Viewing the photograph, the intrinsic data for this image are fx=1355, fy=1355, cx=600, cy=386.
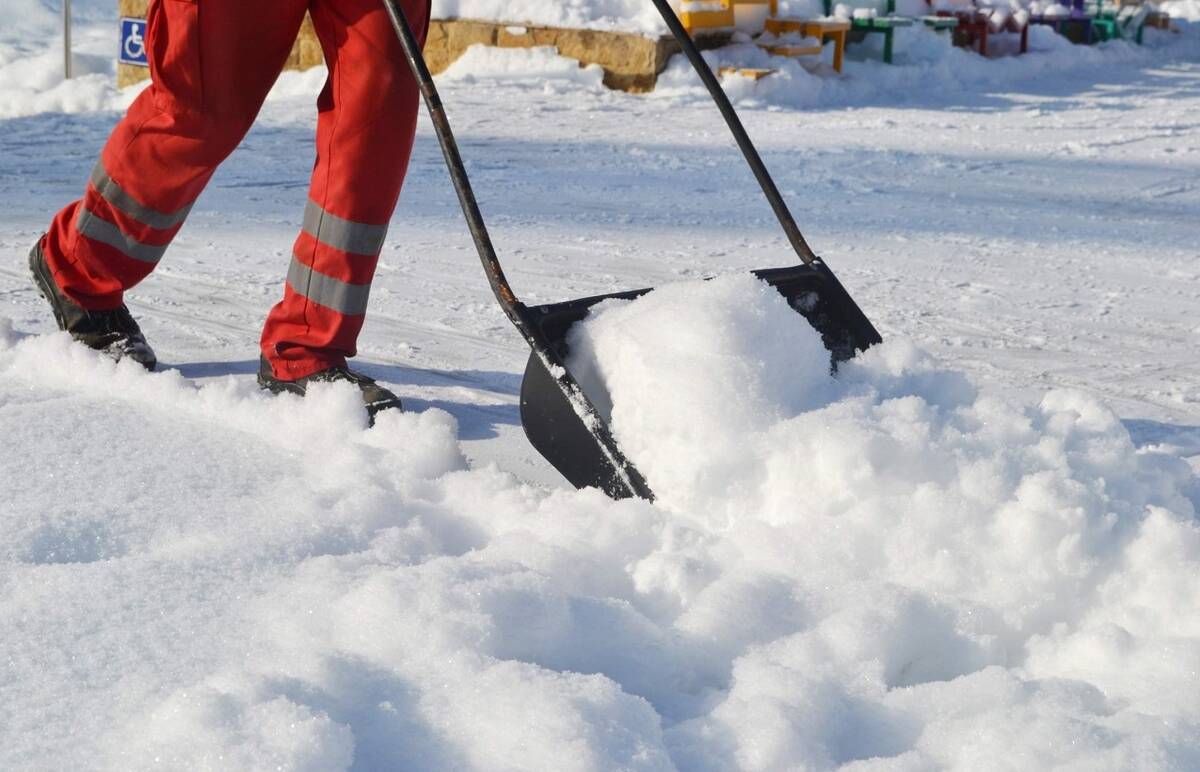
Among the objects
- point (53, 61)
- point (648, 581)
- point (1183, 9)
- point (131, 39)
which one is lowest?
point (53, 61)

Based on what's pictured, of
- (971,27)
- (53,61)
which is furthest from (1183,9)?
(53,61)

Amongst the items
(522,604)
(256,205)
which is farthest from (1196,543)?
(256,205)

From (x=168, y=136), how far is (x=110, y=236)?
287 millimetres

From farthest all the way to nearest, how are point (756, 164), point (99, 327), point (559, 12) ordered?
1. point (559, 12)
2. point (99, 327)
3. point (756, 164)

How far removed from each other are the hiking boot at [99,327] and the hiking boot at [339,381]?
0.24m

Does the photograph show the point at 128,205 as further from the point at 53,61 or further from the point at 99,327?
the point at 53,61

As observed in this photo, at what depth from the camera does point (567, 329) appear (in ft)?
6.86

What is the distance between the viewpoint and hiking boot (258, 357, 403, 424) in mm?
2371

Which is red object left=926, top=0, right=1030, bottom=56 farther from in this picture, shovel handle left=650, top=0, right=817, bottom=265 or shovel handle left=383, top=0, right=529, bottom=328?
shovel handle left=383, top=0, right=529, bottom=328

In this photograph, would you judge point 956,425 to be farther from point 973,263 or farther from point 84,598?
point 973,263

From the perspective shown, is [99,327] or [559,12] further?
[559,12]

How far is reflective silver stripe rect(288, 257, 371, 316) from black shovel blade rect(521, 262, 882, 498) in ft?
1.67

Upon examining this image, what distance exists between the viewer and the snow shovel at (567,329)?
1.94m

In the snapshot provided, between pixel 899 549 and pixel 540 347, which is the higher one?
pixel 540 347
